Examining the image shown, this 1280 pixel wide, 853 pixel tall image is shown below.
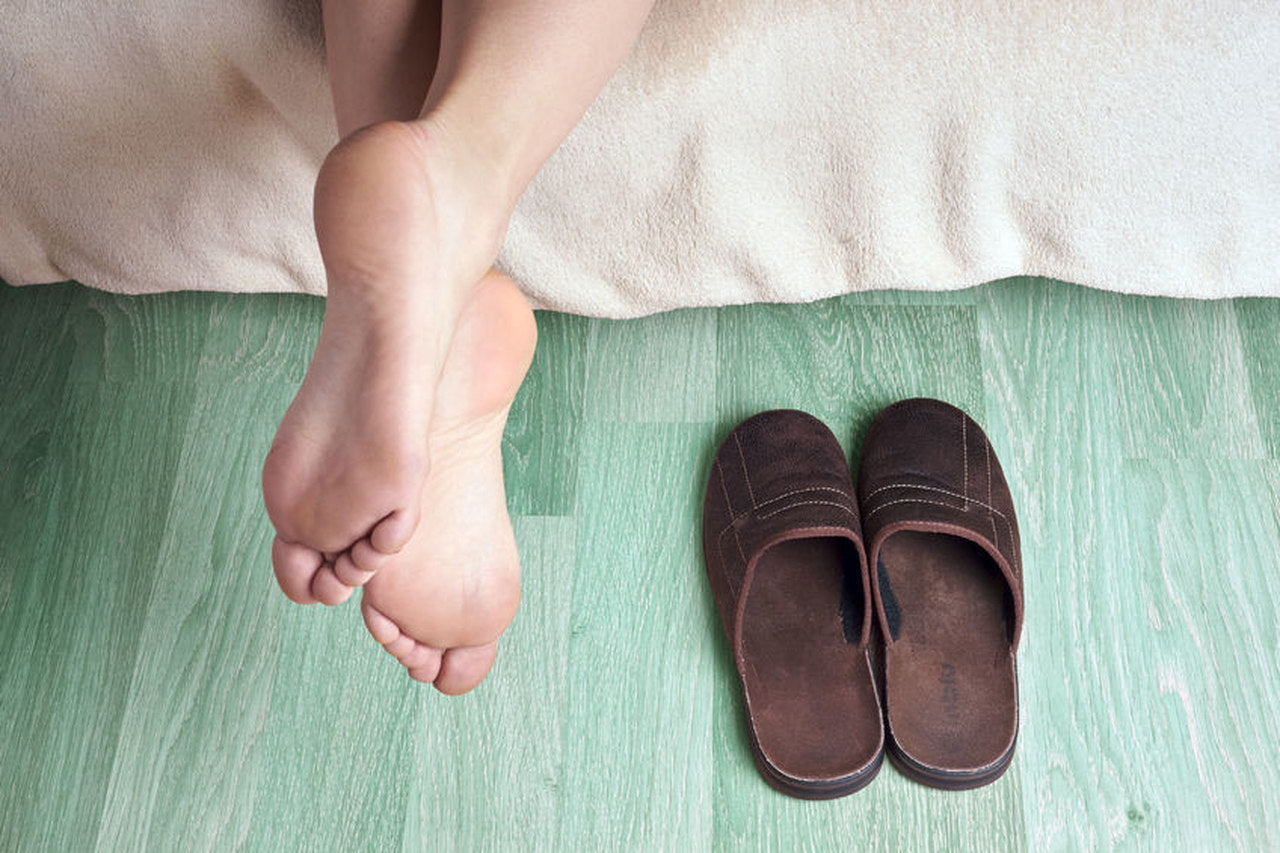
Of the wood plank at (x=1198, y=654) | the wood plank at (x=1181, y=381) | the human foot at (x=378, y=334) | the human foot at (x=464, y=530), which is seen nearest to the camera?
the human foot at (x=378, y=334)

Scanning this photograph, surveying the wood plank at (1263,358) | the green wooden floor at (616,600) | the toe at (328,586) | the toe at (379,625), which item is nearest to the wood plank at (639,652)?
the green wooden floor at (616,600)

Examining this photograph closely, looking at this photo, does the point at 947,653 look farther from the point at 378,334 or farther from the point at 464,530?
the point at 378,334

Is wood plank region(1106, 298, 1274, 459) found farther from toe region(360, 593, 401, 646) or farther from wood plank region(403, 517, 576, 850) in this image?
toe region(360, 593, 401, 646)

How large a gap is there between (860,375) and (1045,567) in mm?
275

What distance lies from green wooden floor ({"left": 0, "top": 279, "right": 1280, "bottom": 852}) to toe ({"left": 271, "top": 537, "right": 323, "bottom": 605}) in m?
0.37

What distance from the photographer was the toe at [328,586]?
748 mm

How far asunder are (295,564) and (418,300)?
21cm

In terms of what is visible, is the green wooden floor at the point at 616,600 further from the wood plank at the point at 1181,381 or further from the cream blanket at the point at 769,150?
the cream blanket at the point at 769,150

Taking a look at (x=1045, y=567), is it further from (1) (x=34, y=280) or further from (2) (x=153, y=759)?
(1) (x=34, y=280)

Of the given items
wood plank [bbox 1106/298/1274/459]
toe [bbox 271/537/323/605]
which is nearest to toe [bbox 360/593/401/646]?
toe [bbox 271/537/323/605]

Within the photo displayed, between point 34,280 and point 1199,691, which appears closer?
point 1199,691

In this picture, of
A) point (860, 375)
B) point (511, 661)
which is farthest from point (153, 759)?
point (860, 375)

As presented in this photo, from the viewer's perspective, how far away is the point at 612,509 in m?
1.17

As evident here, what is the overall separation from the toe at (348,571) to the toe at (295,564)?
0.05ft
